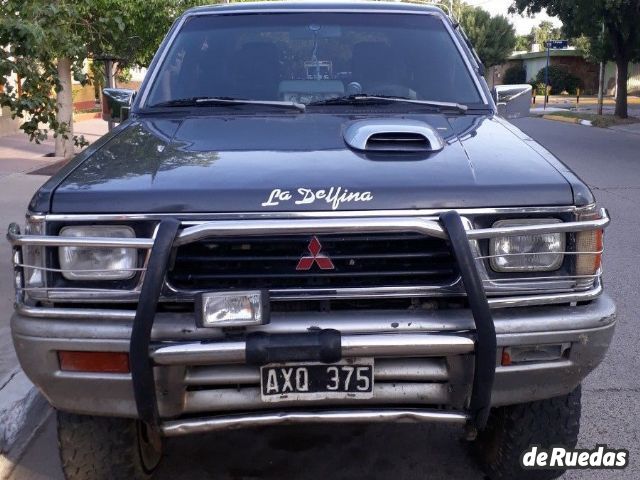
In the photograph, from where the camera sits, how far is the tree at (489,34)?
177ft

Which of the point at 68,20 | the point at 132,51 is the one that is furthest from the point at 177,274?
the point at 132,51

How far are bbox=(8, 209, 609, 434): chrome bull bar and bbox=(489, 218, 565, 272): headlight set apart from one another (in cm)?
12

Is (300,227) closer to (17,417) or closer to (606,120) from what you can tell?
(17,417)

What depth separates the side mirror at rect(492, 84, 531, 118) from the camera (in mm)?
4535

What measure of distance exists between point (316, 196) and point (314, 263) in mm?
236

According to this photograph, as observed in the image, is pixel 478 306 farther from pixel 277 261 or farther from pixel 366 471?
pixel 366 471

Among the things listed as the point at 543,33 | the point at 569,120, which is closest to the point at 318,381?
the point at 569,120

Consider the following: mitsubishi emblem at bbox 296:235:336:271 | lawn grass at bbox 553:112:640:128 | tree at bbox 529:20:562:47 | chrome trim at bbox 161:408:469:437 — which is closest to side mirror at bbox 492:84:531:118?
mitsubishi emblem at bbox 296:235:336:271

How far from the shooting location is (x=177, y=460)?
12.5 ft

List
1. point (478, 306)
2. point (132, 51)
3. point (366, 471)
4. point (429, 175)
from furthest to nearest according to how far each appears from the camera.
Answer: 1. point (132, 51)
2. point (366, 471)
3. point (429, 175)
4. point (478, 306)

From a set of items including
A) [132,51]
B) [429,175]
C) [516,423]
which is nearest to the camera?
[429,175]

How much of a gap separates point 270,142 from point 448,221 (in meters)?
0.92

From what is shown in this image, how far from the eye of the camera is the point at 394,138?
323 centimetres

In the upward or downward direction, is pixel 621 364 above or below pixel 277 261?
below
